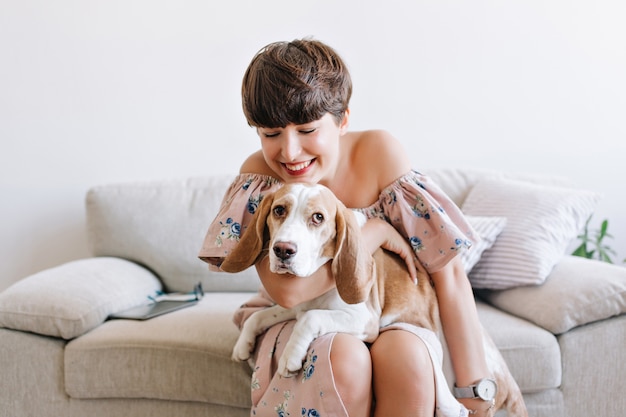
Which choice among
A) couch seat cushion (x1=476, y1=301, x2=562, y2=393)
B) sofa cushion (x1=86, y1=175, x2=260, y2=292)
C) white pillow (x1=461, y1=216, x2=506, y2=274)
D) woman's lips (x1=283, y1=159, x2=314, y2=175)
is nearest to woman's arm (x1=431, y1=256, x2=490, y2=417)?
couch seat cushion (x1=476, y1=301, x2=562, y2=393)

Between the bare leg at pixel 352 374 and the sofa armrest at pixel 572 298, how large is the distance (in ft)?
2.79

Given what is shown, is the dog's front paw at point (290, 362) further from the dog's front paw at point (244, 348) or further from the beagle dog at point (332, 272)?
the dog's front paw at point (244, 348)

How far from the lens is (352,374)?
1.38m

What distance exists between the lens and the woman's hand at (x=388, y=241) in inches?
61.1

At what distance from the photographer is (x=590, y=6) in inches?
120

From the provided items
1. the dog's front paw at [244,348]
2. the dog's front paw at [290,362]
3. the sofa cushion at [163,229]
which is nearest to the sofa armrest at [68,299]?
the sofa cushion at [163,229]

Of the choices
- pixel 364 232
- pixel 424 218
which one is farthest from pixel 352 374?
pixel 424 218

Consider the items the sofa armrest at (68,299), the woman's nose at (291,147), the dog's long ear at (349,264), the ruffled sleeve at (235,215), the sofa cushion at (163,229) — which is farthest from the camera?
the sofa cushion at (163,229)

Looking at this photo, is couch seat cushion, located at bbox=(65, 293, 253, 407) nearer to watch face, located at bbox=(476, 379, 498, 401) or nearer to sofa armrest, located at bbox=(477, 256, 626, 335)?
watch face, located at bbox=(476, 379, 498, 401)

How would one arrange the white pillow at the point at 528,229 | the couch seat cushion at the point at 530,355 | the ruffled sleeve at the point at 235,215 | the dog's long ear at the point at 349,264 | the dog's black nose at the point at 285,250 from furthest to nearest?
the white pillow at the point at 528,229
the couch seat cushion at the point at 530,355
the ruffled sleeve at the point at 235,215
the dog's long ear at the point at 349,264
the dog's black nose at the point at 285,250

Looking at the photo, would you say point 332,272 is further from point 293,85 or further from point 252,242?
point 293,85

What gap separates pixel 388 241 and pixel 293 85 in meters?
0.45

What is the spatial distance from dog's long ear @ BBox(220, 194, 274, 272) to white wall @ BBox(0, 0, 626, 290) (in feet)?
5.30

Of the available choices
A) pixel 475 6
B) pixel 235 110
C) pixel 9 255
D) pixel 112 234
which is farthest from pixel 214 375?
pixel 475 6
